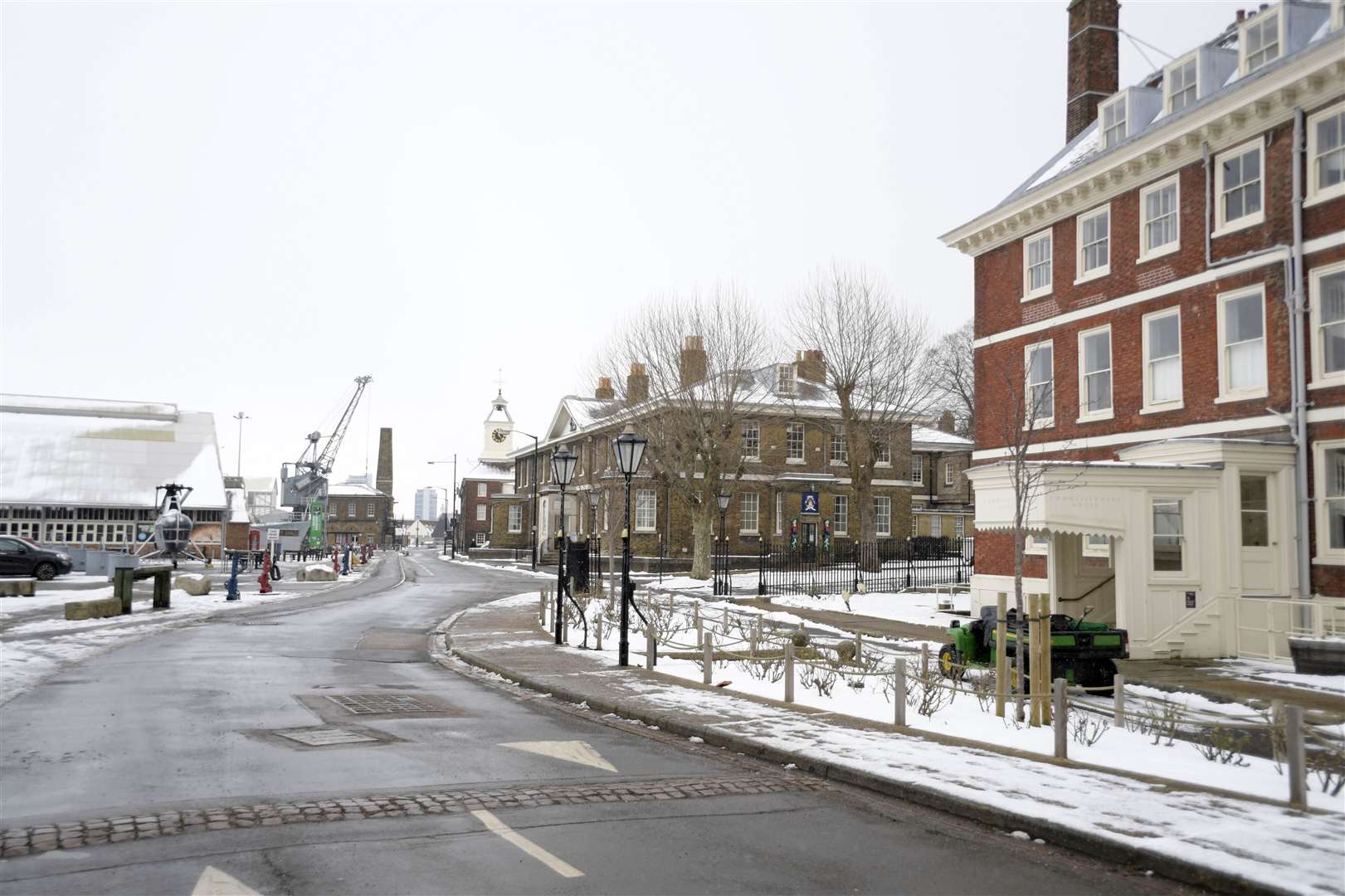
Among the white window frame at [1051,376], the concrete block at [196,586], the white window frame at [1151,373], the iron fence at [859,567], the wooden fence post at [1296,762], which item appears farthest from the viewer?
the iron fence at [859,567]

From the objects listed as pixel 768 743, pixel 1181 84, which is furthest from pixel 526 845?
pixel 1181 84

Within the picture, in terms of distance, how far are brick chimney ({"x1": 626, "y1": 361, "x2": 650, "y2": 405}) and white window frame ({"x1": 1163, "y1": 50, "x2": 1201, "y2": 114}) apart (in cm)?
2542

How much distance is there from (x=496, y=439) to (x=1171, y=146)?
322 ft

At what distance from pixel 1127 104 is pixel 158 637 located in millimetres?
25555

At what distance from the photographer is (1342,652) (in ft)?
52.3

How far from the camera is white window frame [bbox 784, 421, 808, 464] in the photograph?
185 ft

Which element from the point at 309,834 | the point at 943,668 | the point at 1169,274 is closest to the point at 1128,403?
the point at 1169,274

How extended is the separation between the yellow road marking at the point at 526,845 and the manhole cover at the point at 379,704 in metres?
5.35

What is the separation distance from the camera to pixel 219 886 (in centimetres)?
584

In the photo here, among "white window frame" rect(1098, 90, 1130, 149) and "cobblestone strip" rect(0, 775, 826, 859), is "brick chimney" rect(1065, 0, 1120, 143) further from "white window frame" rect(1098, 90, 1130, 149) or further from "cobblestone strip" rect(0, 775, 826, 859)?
"cobblestone strip" rect(0, 775, 826, 859)

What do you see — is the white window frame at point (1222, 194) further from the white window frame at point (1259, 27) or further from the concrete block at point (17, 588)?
the concrete block at point (17, 588)

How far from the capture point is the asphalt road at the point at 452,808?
6.17m

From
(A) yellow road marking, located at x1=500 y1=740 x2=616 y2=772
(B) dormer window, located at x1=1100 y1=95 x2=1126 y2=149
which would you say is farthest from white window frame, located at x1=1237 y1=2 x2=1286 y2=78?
(A) yellow road marking, located at x1=500 y1=740 x2=616 y2=772

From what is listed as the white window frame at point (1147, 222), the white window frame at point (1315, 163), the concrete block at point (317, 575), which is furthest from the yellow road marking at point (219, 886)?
the concrete block at point (317, 575)
